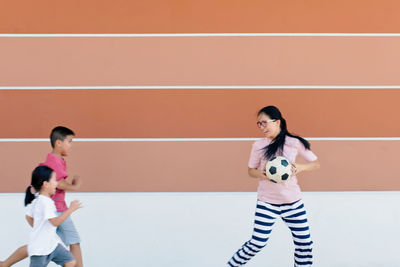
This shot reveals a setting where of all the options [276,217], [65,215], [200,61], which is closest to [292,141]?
[276,217]

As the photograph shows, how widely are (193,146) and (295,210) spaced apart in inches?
42.8

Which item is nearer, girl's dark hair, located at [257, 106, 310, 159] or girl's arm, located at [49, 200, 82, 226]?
girl's arm, located at [49, 200, 82, 226]

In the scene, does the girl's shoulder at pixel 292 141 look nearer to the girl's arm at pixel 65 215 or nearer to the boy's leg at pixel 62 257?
the girl's arm at pixel 65 215

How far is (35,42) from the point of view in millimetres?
4359

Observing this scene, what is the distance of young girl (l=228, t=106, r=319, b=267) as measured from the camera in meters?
3.78

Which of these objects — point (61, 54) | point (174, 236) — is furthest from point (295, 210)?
point (61, 54)


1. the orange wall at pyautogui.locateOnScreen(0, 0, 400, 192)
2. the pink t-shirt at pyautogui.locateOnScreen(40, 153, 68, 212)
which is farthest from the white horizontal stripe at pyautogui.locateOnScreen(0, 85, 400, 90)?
the pink t-shirt at pyautogui.locateOnScreen(40, 153, 68, 212)

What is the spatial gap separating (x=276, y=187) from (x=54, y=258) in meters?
1.63

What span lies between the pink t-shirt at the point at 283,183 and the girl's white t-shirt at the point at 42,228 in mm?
1473

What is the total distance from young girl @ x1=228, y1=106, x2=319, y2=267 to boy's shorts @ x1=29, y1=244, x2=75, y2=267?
1307 mm

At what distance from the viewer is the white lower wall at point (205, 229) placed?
14.6 ft

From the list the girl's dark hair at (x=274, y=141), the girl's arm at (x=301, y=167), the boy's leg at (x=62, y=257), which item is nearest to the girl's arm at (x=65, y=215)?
the boy's leg at (x=62, y=257)

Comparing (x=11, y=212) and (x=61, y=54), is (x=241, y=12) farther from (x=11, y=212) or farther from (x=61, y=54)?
(x=11, y=212)

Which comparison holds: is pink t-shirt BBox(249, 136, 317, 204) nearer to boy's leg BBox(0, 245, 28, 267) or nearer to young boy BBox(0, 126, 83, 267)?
young boy BBox(0, 126, 83, 267)
